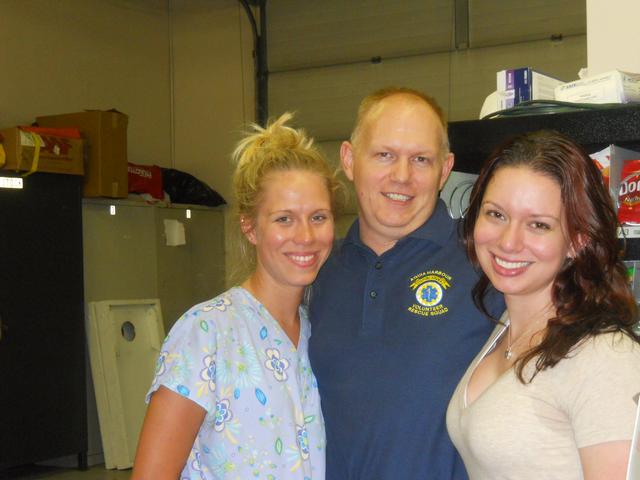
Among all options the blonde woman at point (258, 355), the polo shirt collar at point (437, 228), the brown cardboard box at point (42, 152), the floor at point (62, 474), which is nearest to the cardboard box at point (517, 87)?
the polo shirt collar at point (437, 228)

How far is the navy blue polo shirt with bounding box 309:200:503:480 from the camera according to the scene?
189 centimetres

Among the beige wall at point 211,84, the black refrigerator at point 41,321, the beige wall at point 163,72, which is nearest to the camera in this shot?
the black refrigerator at point 41,321

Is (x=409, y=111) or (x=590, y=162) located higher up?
(x=409, y=111)

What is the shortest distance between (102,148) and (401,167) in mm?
4593

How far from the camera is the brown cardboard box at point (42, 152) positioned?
5594mm

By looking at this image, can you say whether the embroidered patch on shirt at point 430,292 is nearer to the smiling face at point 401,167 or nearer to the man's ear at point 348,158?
the smiling face at point 401,167

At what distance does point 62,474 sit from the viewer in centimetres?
600

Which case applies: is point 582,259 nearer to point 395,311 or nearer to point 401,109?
point 395,311

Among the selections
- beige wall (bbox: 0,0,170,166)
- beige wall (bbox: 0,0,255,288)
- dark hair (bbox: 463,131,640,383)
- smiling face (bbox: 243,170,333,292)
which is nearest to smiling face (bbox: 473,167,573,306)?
dark hair (bbox: 463,131,640,383)

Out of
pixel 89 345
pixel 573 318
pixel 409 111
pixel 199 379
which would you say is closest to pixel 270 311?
pixel 199 379

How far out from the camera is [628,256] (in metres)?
1.86

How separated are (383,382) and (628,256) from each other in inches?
23.2

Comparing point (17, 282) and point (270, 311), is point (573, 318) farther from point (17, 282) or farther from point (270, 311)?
point (17, 282)

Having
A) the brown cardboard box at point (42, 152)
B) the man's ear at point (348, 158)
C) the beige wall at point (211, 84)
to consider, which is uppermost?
the beige wall at point (211, 84)
